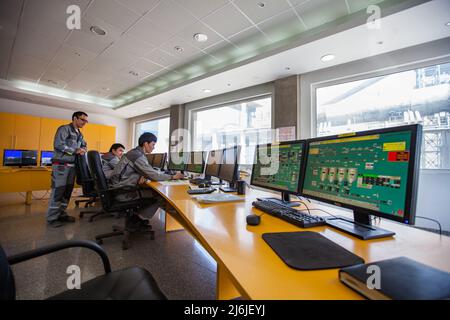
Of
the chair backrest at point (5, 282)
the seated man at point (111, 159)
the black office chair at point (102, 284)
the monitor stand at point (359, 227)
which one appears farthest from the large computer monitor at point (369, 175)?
the seated man at point (111, 159)

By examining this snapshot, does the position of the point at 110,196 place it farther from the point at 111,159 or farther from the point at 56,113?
the point at 56,113

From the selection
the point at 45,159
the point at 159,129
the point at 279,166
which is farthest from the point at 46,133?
the point at 279,166

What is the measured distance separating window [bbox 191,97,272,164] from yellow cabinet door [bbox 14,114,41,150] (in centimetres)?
413

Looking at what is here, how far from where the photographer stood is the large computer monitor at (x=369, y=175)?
0.73 meters

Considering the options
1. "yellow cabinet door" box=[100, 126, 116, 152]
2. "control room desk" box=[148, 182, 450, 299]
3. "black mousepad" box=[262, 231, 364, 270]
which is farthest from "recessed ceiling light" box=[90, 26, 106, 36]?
"yellow cabinet door" box=[100, 126, 116, 152]

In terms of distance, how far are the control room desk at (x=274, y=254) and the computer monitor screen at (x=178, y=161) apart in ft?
7.84

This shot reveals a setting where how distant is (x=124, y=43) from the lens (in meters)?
3.08

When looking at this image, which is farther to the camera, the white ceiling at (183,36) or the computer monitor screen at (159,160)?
the computer monitor screen at (159,160)

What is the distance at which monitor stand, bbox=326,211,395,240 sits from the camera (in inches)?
32.0

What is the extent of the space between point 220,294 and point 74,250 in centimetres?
188

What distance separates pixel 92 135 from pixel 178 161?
4121 millimetres

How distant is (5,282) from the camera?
67 cm

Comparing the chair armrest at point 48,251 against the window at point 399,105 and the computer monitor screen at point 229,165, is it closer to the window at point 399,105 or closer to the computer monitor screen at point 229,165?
the computer monitor screen at point 229,165

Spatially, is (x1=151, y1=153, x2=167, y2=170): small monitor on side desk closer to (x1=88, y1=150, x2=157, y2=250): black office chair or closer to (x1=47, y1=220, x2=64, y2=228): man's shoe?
(x1=88, y1=150, x2=157, y2=250): black office chair
